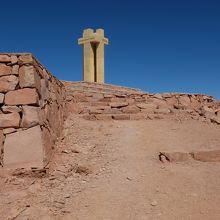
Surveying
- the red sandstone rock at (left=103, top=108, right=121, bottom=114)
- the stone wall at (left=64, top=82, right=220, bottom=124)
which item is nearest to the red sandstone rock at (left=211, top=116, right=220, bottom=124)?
the stone wall at (left=64, top=82, right=220, bottom=124)

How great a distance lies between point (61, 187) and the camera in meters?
5.21

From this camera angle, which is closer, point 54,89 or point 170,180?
point 170,180

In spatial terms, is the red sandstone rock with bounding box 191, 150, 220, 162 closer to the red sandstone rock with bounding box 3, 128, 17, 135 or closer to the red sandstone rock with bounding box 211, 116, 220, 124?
the red sandstone rock with bounding box 3, 128, 17, 135

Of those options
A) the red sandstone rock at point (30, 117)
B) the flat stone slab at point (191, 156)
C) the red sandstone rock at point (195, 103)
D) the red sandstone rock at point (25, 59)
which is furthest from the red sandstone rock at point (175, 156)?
the red sandstone rock at point (195, 103)

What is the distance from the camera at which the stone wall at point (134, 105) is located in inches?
406

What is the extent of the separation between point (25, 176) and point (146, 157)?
250 centimetres

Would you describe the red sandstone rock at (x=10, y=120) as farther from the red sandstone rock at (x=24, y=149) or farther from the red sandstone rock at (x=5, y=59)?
the red sandstone rock at (x=5, y=59)

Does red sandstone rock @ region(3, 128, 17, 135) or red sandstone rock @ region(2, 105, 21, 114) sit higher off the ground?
red sandstone rock @ region(2, 105, 21, 114)

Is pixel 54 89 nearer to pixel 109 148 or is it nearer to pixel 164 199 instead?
pixel 109 148

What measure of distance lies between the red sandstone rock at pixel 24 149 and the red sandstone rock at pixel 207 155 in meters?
3.12

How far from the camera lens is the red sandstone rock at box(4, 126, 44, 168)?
5.45m

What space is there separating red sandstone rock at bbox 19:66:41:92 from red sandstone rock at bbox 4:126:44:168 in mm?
843

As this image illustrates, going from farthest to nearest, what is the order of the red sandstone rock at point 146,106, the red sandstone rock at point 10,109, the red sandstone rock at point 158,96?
the red sandstone rock at point 158,96
the red sandstone rock at point 146,106
the red sandstone rock at point 10,109

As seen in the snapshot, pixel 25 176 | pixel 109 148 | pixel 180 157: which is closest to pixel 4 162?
pixel 25 176
